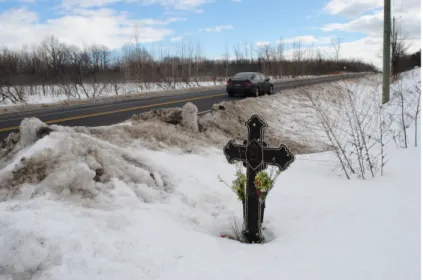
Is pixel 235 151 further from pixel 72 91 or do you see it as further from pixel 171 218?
pixel 72 91

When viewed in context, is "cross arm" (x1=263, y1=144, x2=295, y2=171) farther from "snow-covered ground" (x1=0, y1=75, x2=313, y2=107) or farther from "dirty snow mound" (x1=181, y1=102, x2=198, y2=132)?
"snow-covered ground" (x1=0, y1=75, x2=313, y2=107)

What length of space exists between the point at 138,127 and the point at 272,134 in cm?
638

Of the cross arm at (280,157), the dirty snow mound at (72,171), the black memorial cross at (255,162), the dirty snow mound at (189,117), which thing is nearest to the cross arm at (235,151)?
the black memorial cross at (255,162)

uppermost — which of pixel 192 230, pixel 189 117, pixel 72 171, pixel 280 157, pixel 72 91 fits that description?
pixel 72 91

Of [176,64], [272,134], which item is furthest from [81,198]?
[176,64]

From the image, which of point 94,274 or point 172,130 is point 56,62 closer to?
point 172,130

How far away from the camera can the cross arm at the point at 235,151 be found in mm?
3977

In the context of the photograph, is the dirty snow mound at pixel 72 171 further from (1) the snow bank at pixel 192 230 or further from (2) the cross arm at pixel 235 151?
(2) the cross arm at pixel 235 151

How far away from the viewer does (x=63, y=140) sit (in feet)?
14.6

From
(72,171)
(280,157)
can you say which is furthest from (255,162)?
(72,171)

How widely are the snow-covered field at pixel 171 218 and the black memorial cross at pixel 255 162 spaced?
270 millimetres

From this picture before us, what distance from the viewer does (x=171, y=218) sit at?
13.0 ft

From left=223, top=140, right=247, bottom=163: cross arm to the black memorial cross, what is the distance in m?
0.04

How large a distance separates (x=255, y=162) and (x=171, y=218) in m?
1.13
